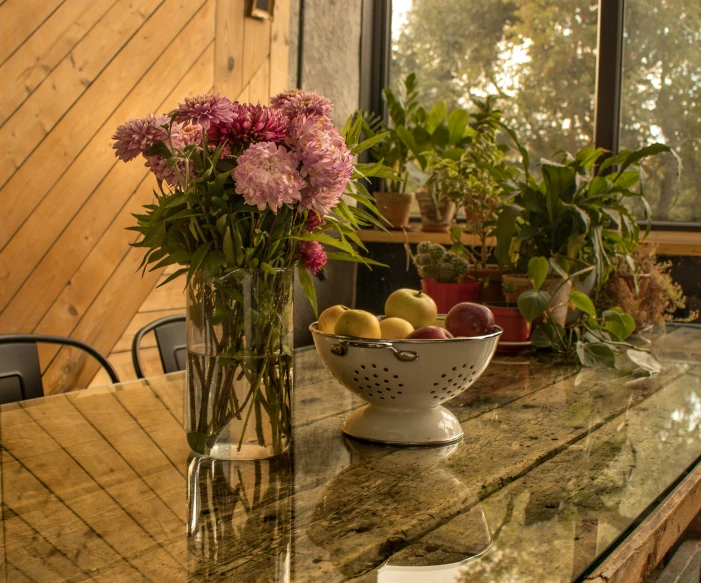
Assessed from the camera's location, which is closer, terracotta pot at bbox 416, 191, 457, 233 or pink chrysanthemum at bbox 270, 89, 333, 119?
pink chrysanthemum at bbox 270, 89, 333, 119

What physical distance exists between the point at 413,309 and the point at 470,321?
92 mm

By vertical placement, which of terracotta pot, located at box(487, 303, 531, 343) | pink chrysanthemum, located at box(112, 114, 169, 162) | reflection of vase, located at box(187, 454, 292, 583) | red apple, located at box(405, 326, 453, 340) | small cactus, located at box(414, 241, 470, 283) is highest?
pink chrysanthemum, located at box(112, 114, 169, 162)

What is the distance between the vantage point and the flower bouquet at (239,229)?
94 cm

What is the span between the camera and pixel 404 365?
1.07m

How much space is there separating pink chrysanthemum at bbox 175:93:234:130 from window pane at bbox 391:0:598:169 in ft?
8.20

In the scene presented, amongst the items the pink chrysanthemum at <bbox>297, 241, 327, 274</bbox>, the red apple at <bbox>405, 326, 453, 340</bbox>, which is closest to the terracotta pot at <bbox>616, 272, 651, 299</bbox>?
the red apple at <bbox>405, 326, 453, 340</bbox>

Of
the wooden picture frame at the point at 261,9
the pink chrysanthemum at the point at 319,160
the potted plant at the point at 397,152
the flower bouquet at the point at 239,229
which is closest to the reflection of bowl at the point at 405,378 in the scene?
the flower bouquet at the point at 239,229

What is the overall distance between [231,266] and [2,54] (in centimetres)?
168

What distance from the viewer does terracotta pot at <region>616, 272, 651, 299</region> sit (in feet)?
6.84

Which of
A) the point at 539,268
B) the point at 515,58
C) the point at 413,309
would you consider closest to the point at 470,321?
the point at 413,309

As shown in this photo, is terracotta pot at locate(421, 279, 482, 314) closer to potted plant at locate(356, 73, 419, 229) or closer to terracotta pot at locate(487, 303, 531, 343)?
terracotta pot at locate(487, 303, 531, 343)

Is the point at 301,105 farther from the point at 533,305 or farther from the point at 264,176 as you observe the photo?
the point at 533,305

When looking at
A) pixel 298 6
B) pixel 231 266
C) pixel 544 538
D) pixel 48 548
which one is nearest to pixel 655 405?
pixel 544 538

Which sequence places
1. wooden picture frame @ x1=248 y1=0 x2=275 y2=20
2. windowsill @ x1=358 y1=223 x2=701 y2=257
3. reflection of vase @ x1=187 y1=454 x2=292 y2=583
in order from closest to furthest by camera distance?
1. reflection of vase @ x1=187 y1=454 x2=292 y2=583
2. windowsill @ x1=358 y1=223 x2=701 y2=257
3. wooden picture frame @ x1=248 y1=0 x2=275 y2=20
